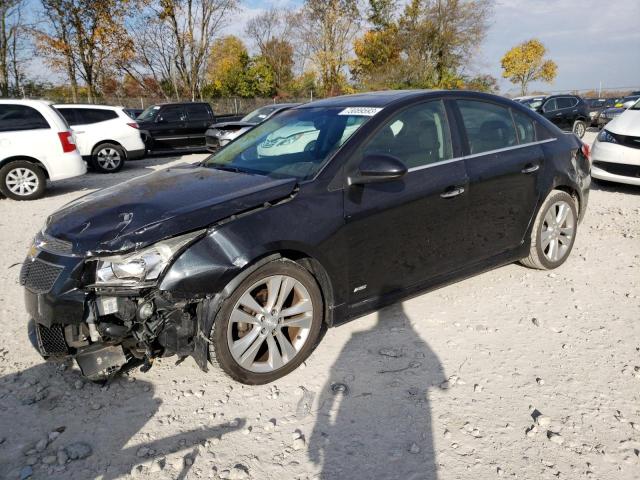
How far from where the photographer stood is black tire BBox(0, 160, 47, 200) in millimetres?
8508

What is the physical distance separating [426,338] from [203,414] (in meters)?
1.59

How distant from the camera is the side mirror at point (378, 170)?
2971 millimetres

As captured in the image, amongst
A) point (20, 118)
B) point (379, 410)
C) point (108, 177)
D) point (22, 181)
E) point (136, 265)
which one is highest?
point (20, 118)

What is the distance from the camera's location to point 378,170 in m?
2.97

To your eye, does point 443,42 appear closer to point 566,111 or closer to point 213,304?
point 566,111

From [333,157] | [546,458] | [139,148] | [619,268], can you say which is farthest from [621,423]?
[139,148]

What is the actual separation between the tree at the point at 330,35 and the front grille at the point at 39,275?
39.9m

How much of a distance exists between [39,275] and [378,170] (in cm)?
202

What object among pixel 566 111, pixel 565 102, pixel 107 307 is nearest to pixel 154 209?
pixel 107 307

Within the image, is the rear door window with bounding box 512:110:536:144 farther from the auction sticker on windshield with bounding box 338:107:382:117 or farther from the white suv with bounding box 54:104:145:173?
the white suv with bounding box 54:104:145:173

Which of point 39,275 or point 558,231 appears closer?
point 39,275

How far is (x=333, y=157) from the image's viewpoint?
3096 millimetres

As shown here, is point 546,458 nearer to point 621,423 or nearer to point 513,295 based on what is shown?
point 621,423

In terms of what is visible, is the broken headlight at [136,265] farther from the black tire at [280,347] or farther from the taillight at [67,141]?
the taillight at [67,141]
